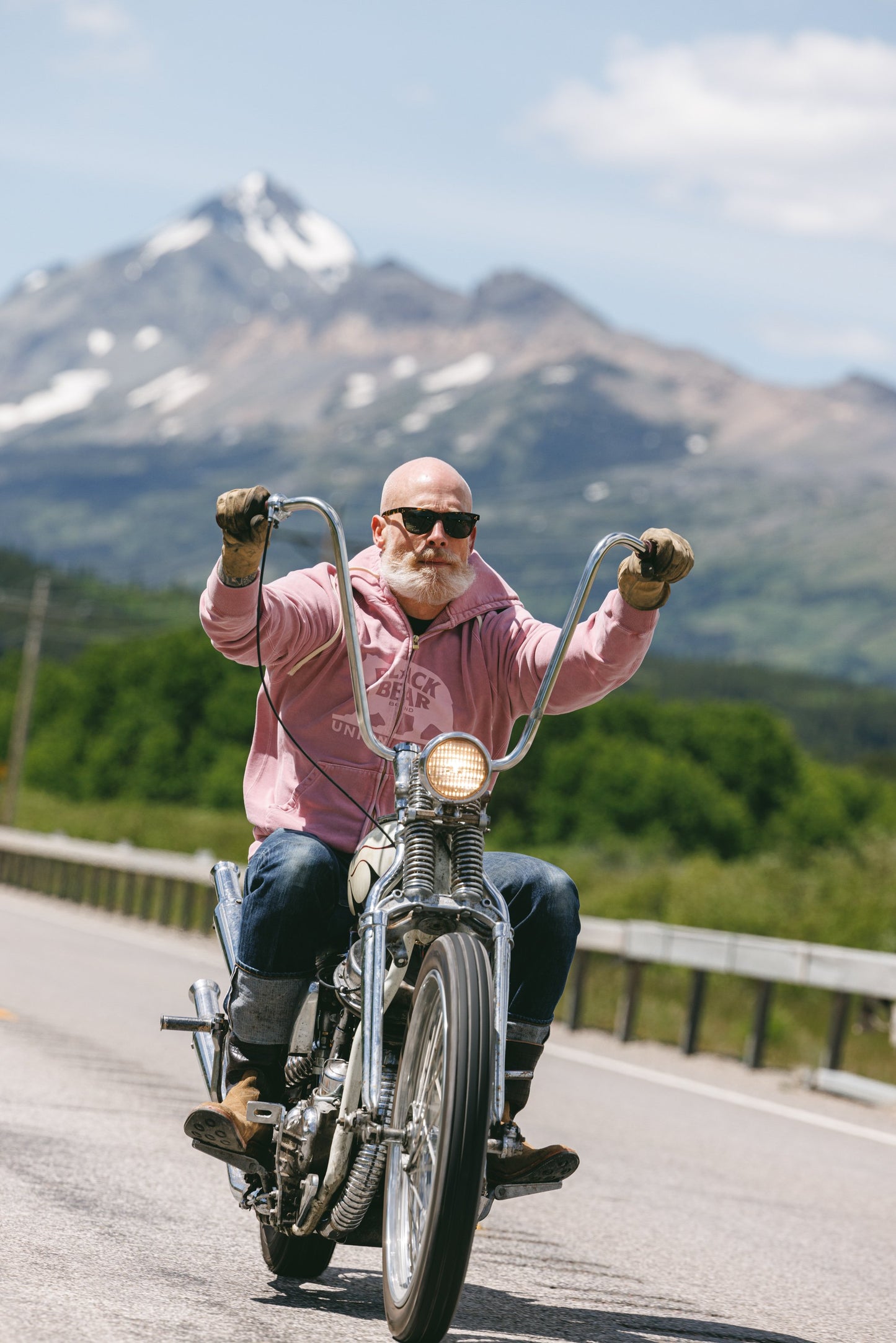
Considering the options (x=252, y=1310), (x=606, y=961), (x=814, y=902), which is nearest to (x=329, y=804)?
(x=252, y=1310)

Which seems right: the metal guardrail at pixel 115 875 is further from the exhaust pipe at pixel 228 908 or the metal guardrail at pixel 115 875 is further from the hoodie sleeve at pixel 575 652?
the hoodie sleeve at pixel 575 652

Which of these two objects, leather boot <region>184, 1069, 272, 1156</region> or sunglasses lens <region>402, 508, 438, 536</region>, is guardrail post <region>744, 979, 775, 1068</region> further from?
sunglasses lens <region>402, 508, 438, 536</region>

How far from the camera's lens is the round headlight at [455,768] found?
432cm

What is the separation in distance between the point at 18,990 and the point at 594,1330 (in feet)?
34.5

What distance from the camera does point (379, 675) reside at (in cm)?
489

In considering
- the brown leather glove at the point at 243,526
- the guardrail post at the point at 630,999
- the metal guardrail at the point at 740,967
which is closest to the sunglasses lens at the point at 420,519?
the brown leather glove at the point at 243,526

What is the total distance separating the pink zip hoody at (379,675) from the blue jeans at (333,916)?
143mm

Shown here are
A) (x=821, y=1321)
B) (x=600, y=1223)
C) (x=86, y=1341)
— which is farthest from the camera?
(x=600, y=1223)

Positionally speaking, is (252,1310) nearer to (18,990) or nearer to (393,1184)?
(393,1184)

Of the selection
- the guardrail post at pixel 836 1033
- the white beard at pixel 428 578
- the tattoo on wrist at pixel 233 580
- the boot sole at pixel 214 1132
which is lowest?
the guardrail post at pixel 836 1033

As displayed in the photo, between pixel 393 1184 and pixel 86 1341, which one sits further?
pixel 393 1184

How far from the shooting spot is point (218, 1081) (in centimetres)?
521

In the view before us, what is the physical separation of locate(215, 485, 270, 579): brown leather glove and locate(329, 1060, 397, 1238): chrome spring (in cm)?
115

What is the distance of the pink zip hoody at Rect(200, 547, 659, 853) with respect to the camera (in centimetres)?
485
